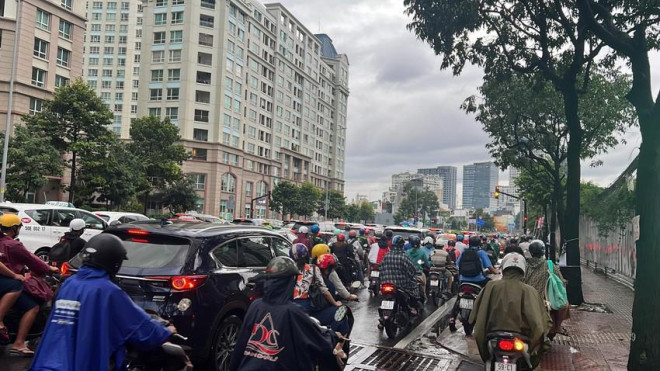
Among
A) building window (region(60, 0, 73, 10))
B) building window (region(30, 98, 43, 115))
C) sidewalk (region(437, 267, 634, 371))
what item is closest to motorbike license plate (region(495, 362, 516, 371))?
sidewalk (region(437, 267, 634, 371))

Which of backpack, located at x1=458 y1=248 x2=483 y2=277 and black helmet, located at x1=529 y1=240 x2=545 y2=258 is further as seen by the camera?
backpack, located at x1=458 y1=248 x2=483 y2=277

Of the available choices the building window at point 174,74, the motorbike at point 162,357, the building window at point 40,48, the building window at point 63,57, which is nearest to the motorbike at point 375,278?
the motorbike at point 162,357

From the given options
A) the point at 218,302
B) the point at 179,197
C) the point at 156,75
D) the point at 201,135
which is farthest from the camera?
the point at 156,75

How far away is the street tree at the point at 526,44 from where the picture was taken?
1333 cm

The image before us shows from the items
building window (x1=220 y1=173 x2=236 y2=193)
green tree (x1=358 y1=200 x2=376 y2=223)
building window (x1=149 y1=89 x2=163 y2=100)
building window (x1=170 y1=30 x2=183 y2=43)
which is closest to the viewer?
building window (x1=170 y1=30 x2=183 y2=43)

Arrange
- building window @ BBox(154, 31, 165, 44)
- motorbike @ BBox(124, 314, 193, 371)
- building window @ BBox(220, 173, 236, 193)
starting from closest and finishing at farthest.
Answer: motorbike @ BBox(124, 314, 193, 371)
building window @ BBox(154, 31, 165, 44)
building window @ BBox(220, 173, 236, 193)

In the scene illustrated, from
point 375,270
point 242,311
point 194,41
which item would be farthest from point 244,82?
Answer: point 242,311

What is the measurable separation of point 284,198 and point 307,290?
243ft

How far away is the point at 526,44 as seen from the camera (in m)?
15.8

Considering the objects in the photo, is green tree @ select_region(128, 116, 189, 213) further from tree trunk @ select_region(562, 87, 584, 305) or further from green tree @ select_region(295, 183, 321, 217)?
tree trunk @ select_region(562, 87, 584, 305)

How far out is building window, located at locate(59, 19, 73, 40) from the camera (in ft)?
145

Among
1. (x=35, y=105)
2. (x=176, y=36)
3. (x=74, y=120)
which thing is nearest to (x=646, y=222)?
(x=74, y=120)

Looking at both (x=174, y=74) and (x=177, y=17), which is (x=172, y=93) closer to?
(x=174, y=74)

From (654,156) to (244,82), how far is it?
235 feet
